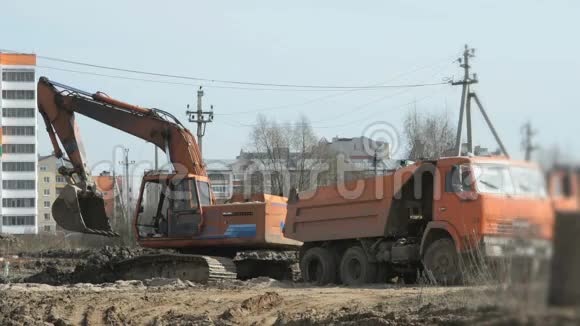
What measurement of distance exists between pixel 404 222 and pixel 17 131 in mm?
87833

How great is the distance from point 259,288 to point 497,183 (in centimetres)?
505

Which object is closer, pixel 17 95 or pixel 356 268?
pixel 356 268

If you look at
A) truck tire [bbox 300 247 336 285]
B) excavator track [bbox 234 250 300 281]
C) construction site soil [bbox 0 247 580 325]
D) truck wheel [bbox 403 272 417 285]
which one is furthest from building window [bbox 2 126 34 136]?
truck wheel [bbox 403 272 417 285]

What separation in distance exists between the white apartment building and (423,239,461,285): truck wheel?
285 feet

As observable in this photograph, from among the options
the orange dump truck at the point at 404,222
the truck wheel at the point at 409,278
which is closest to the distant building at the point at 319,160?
the orange dump truck at the point at 404,222

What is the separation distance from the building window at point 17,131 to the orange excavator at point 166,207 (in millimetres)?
79613

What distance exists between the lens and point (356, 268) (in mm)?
17328

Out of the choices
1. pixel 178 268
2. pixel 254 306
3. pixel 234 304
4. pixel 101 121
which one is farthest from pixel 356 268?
pixel 101 121

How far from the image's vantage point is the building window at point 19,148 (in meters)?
97.2

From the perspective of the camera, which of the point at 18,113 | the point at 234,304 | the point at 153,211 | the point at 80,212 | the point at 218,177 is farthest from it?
the point at 18,113

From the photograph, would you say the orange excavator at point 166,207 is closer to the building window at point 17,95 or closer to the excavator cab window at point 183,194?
the excavator cab window at point 183,194

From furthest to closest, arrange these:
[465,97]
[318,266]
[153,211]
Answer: [465,97] < [153,211] < [318,266]

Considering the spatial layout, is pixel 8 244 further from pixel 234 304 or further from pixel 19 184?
pixel 19 184

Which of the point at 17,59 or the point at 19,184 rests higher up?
the point at 17,59
